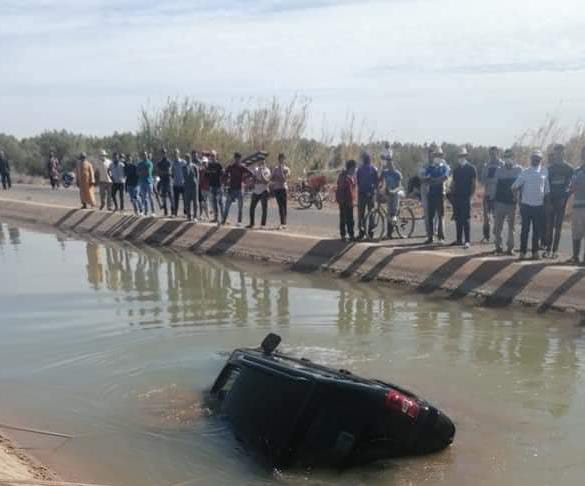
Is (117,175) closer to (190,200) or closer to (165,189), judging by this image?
(165,189)

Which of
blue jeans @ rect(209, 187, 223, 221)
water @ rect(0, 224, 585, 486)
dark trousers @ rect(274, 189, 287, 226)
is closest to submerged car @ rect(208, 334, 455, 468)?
water @ rect(0, 224, 585, 486)

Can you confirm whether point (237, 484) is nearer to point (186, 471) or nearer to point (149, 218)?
point (186, 471)

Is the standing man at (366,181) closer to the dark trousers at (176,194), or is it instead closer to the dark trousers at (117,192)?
the dark trousers at (176,194)

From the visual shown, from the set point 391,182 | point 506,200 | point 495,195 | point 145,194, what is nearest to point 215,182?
point 145,194

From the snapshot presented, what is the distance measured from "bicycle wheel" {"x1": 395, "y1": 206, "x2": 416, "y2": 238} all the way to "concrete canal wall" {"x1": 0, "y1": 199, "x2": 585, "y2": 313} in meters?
1.74

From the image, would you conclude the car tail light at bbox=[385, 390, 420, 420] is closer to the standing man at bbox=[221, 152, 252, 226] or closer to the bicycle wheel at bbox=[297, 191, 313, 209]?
the standing man at bbox=[221, 152, 252, 226]

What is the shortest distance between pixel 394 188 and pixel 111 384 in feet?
31.2

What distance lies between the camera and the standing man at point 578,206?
13.4 metres

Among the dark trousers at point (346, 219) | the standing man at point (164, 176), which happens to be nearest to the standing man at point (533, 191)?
the dark trousers at point (346, 219)

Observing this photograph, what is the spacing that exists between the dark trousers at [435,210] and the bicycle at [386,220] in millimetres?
1082

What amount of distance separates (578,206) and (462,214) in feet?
8.99

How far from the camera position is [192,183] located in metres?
20.8

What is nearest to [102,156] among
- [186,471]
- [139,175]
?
[139,175]

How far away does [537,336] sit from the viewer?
11.6 meters
